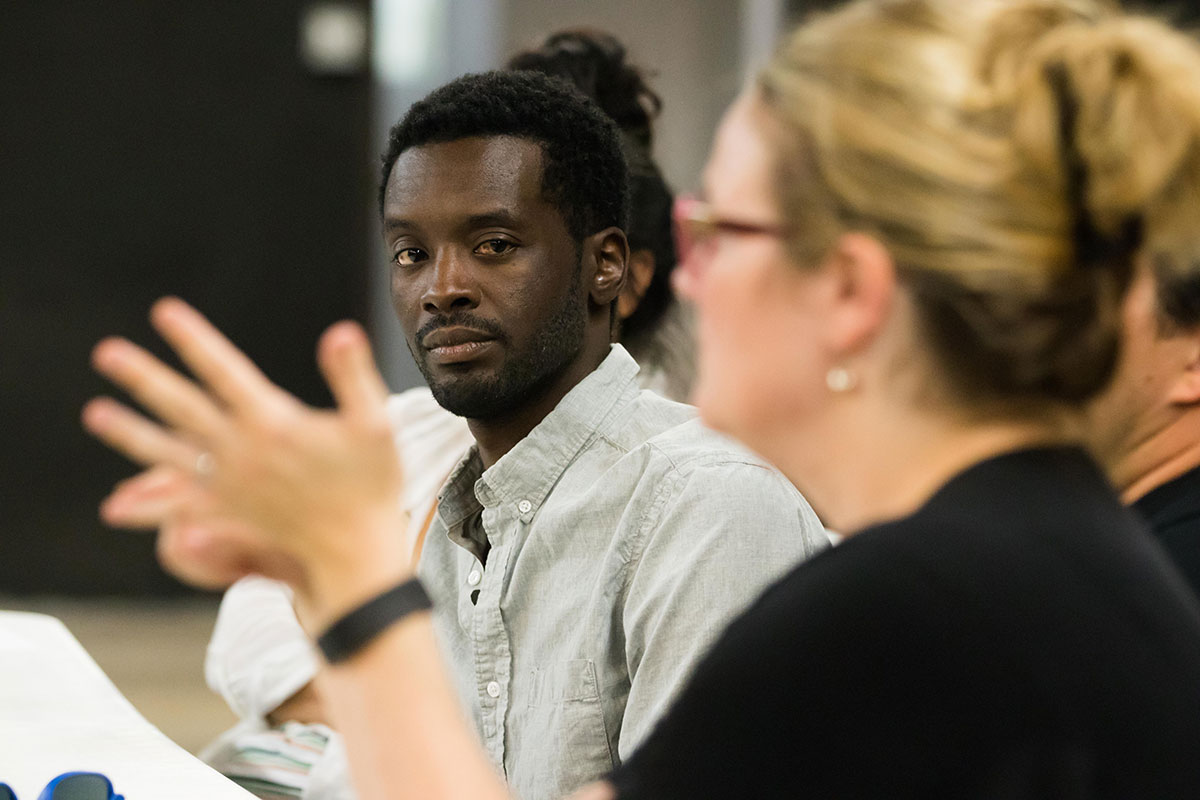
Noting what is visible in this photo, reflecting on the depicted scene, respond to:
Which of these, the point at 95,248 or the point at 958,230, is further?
the point at 95,248

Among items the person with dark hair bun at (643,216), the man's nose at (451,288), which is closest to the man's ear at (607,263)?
the man's nose at (451,288)

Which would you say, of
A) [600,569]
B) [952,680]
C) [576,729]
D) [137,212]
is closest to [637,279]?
[600,569]

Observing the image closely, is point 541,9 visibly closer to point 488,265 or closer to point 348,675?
→ point 488,265

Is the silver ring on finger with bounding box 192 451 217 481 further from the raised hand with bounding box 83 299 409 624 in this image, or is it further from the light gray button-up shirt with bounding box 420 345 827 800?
the light gray button-up shirt with bounding box 420 345 827 800

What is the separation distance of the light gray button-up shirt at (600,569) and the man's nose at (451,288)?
0.15m

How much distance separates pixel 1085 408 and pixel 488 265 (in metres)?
0.78

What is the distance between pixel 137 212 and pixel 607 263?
3761mm

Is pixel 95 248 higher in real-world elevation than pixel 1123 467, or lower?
lower

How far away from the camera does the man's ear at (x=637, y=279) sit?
83.7 inches

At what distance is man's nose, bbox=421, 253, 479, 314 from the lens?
150 centimetres

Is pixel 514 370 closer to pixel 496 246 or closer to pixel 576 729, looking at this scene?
pixel 496 246

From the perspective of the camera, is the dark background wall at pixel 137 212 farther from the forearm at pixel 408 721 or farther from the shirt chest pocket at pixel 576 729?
the forearm at pixel 408 721

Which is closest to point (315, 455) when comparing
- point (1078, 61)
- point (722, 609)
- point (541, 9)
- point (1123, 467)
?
point (1078, 61)

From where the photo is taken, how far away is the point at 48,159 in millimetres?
4883
